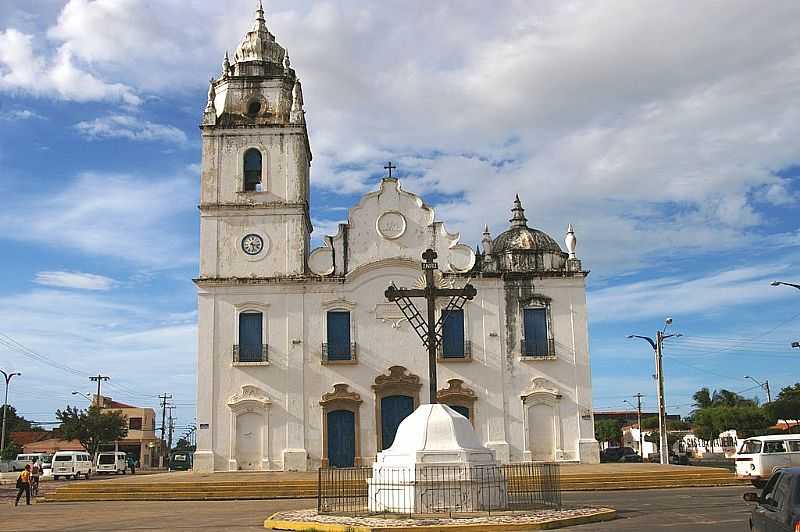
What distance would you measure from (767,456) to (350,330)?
13890 mm

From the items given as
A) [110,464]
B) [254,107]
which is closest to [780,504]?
[254,107]

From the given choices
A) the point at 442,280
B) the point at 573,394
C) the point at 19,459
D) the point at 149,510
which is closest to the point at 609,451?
the point at 573,394

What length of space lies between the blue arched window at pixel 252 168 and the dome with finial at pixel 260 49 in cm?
393

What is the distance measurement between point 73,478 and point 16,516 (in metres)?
26.3

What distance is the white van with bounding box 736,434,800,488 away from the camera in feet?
76.8

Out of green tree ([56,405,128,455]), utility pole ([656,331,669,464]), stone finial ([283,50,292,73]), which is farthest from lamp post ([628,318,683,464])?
green tree ([56,405,128,455])

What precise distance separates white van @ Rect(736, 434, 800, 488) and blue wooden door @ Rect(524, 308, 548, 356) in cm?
793

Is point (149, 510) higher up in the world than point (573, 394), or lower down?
lower down

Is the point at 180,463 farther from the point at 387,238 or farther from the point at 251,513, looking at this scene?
the point at 251,513

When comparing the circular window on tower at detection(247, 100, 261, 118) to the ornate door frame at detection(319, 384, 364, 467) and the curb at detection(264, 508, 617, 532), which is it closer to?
the ornate door frame at detection(319, 384, 364, 467)

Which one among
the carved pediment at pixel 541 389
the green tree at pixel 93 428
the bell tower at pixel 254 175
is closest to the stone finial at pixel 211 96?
the bell tower at pixel 254 175

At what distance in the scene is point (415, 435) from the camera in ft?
52.4

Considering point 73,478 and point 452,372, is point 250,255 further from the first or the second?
point 73,478

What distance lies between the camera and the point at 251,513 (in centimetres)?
1789
